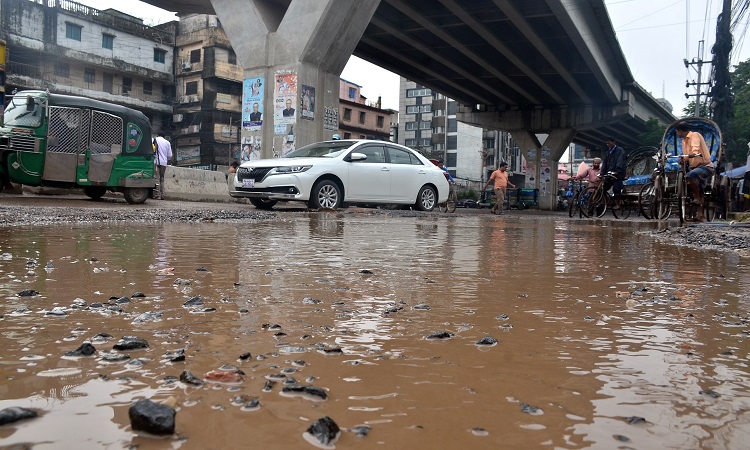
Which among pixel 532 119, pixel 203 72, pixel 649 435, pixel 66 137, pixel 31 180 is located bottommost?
pixel 649 435

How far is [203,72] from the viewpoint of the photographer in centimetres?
4638

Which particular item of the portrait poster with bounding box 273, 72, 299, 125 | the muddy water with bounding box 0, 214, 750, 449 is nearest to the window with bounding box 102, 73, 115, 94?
the portrait poster with bounding box 273, 72, 299, 125

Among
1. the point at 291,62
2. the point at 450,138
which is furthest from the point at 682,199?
the point at 450,138

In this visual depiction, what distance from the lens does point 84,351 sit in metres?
1.48

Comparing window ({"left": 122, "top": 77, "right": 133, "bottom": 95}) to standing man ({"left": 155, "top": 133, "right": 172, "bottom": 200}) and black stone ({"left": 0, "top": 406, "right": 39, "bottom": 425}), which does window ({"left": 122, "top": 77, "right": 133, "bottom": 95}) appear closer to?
standing man ({"left": 155, "top": 133, "right": 172, "bottom": 200})

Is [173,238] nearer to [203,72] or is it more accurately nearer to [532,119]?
[532,119]

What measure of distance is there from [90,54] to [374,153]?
3636 cm

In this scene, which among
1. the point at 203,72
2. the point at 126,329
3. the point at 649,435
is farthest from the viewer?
the point at 203,72

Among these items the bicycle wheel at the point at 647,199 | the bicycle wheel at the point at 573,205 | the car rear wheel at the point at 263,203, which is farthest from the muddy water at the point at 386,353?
the bicycle wheel at the point at 573,205

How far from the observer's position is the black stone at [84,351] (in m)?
1.48

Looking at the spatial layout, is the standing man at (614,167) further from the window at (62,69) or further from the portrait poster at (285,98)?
the window at (62,69)

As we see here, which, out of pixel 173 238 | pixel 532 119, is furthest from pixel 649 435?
pixel 532 119

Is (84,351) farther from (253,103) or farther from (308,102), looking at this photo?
(253,103)

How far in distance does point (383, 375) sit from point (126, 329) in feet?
2.77
